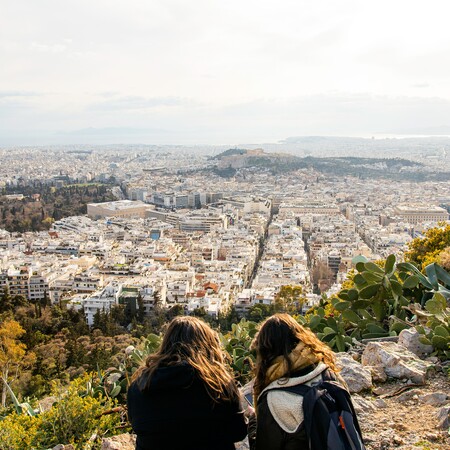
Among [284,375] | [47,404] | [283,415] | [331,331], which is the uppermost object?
[284,375]

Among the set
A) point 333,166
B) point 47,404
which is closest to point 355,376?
point 47,404

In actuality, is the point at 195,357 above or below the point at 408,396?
above

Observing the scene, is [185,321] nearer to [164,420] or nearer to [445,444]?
[164,420]

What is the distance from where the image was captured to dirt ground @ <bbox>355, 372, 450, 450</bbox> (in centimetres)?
211

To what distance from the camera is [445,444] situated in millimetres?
2061

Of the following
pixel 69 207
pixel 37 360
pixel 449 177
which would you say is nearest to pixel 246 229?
pixel 69 207

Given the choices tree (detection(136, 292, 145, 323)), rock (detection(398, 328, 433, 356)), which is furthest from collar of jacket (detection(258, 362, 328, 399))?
tree (detection(136, 292, 145, 323))

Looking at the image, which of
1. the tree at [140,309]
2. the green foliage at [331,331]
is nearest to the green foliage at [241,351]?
the green foliage at [331,331]

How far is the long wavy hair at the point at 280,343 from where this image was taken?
1.70 m

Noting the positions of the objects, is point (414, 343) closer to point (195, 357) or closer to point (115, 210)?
point (195, 357)

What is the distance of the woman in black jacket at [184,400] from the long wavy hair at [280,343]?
116mm

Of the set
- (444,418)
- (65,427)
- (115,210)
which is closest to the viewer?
(444,418)

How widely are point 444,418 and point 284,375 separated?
0.92m

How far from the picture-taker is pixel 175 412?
1.62 meters
